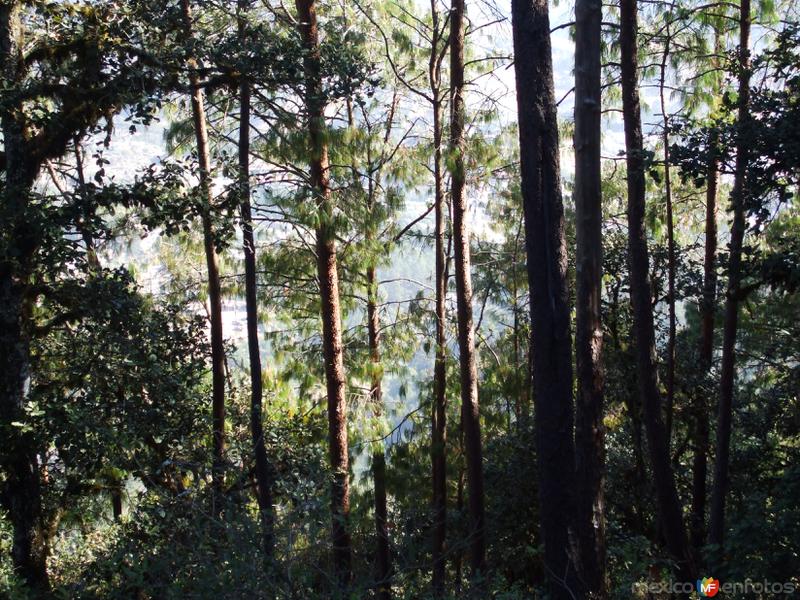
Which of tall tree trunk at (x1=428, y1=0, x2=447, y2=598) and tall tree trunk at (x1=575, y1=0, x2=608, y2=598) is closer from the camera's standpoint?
tall tree trunk at (x1=575, y1=0, x2=608, y2=598)

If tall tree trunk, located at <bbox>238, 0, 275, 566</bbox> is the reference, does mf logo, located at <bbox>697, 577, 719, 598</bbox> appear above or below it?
below

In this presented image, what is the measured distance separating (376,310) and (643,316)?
6923 millimetres

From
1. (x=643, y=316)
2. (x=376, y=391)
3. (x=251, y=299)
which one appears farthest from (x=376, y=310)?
(x=643, y=316)

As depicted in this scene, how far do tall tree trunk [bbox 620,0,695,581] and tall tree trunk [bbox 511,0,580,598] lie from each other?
9.76 feet

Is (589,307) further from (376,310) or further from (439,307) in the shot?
A: (376,310)

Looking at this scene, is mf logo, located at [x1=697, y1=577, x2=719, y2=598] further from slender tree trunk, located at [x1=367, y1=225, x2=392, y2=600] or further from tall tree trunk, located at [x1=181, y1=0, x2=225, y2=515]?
slender tree trunk, located at [x1=367, y1=225, x2=392, y2=600]

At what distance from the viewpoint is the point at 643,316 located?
27.9 feet

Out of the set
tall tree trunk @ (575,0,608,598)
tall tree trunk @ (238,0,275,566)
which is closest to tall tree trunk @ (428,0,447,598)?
tall tree trunk @ (238,0,275,566)

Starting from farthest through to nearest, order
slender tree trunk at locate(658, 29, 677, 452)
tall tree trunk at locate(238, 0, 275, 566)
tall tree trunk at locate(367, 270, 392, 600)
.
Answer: tall tree trunk at locate(367, 270, 392, 600) < slender tree trunk at locate(658, 29, 677, 452) < tall tree trunk at locate(238, 0, 275, 566)

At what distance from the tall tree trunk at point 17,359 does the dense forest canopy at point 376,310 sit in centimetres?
3

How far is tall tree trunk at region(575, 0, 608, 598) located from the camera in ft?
18.0

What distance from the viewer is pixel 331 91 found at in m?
7.87

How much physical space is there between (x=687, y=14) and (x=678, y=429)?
20.3 feet

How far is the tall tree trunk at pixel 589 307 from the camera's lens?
5.47 meters
